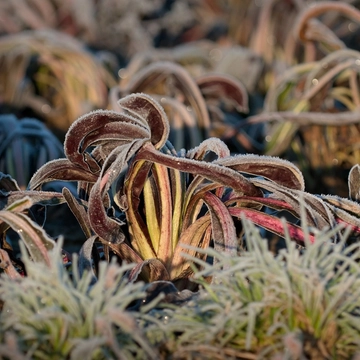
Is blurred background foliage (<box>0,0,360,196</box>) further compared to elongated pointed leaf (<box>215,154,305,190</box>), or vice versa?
blurred background foliage (<box>0,0,360,196</box>)

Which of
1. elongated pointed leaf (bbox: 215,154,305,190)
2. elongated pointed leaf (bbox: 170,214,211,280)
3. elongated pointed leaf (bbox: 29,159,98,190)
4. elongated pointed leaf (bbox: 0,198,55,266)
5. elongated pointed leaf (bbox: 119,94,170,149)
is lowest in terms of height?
elongated pointed leaf (bbox: 170,214,211,280)

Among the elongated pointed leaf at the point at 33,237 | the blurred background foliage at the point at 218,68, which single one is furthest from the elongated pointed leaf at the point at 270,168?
the blurred background foliage at the point at 218,68

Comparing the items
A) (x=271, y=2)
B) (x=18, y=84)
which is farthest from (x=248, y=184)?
(x=271, y=2)

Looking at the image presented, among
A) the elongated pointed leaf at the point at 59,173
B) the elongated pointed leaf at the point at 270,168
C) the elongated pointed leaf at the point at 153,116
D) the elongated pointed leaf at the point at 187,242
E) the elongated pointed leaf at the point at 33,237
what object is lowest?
the elongated pointed leaf at the point at 187,242

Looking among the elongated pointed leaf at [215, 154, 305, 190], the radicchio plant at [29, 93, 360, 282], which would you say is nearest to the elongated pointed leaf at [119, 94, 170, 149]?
the radicchio plant at [29, 93, 360, 282]

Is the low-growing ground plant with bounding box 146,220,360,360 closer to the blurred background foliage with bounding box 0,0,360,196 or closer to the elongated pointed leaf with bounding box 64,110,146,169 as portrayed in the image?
the elongated pointed leaf with bounding box 64,110,146,169

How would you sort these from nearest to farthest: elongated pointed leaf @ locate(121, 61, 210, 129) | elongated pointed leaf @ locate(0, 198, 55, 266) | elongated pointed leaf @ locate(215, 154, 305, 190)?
elongated pointed leaf @ locate(0, 198, 55, 266), elongated pointed leaf @ locate(215, 154, 305, 190), elongated pointed leaf @ locate(121, 61, 210, 129)

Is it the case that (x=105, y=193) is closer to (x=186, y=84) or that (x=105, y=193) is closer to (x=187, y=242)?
(x=187, y=242)

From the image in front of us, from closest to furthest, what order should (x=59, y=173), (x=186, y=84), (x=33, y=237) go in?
(x=33, y=237) → (x=59, y=173) → (x=186, y=84)

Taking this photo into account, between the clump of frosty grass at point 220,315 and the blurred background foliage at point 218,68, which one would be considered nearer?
the clump of frosty grass at point 220,315

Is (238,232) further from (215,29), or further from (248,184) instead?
(215,29)

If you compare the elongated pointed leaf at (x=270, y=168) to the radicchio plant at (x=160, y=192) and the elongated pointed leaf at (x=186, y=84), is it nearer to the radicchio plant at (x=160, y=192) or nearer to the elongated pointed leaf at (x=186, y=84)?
the radicchio plant at (x=160, y=192)

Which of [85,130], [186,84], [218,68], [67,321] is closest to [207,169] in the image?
[85,130]
